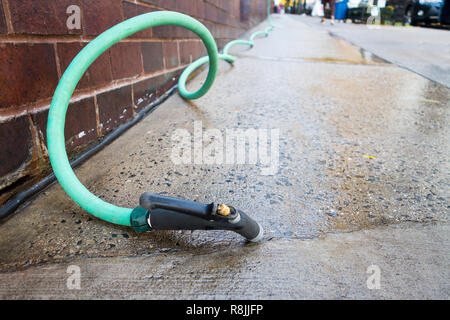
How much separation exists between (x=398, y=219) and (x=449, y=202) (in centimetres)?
21

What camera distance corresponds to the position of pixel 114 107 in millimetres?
1395

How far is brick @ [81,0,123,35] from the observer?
1185 mm

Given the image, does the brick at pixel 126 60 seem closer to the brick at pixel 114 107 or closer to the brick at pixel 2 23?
the brick at pixel 114 107

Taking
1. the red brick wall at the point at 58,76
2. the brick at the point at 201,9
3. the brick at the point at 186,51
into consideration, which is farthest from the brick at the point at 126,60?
the brick at the point at 201,9

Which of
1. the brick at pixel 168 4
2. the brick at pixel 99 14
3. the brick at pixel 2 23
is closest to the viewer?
the brick at pixel 2 23

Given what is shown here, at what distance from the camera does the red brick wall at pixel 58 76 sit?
88cm

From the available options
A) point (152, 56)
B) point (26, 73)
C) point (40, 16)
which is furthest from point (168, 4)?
point (26, 73)

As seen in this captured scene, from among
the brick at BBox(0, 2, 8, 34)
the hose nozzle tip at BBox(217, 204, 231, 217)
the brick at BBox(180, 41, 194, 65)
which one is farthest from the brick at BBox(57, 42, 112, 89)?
the brick at BBox(180, 41, 194, 65)

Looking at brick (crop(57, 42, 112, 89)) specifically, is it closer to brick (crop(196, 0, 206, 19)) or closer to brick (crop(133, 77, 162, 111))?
brick (crop(133, 77, 162, 111))

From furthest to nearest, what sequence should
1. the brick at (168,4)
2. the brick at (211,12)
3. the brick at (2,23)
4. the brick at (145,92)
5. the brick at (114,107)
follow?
1. the brick at (211,12)
2. the brick at (168,4)
3. the brick at (145,92)
4. the brick at (114,107)
5. the brick at (2,23)

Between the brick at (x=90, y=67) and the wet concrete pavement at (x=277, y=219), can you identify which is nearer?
the wet concrete pavement at (x=277, y=219)

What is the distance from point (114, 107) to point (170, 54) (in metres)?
0.82

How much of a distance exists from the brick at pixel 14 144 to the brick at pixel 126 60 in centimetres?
55

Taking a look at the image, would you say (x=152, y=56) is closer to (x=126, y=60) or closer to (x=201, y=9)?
(x=126, y=60)
